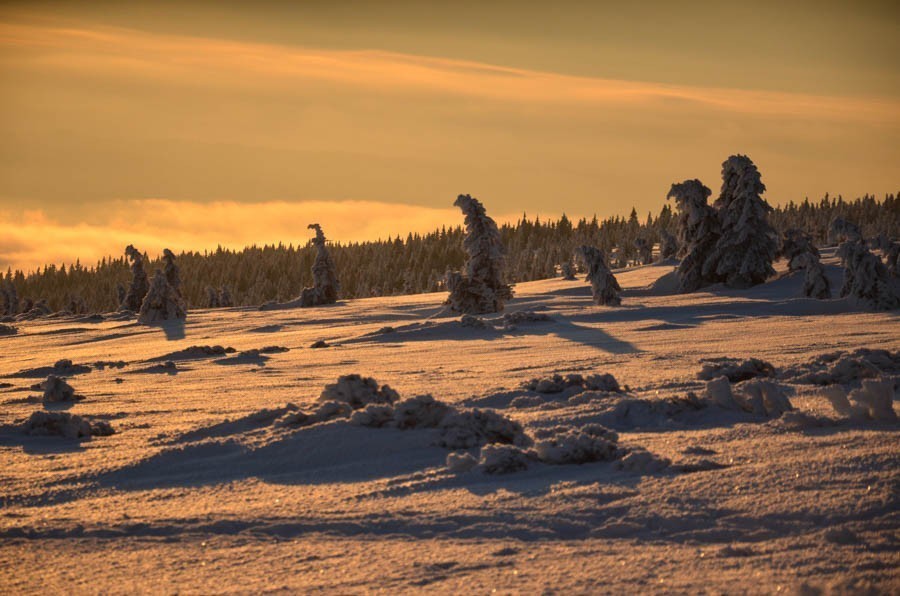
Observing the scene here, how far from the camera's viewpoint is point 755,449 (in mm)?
7512

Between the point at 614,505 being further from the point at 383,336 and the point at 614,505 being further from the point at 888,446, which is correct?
the point at 383,336

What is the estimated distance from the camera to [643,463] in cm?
714

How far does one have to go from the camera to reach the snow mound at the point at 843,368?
10.4 m

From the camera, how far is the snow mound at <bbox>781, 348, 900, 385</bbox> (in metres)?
10.4

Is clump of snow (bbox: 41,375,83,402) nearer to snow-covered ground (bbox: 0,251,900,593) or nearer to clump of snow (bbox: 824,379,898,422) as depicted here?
snow-covered ground (bbox: 0,251,900,593)

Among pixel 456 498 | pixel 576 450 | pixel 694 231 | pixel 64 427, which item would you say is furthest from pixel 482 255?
pixel 456 498

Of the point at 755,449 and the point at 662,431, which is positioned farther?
the point at 662,431

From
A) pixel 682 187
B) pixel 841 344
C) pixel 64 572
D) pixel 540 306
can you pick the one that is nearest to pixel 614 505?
pixel 64 572

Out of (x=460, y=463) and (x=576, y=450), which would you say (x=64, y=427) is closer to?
(x=460, y=463)

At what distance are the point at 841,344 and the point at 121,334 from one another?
26037 mm

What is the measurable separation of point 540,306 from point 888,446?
933 inches

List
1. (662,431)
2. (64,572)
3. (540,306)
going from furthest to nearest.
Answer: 1. (540,306)
2. (662,431)
3. (64,572)

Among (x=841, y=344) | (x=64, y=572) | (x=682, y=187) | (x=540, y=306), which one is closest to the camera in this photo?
(x=64, y=572)

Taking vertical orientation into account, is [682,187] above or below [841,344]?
above
